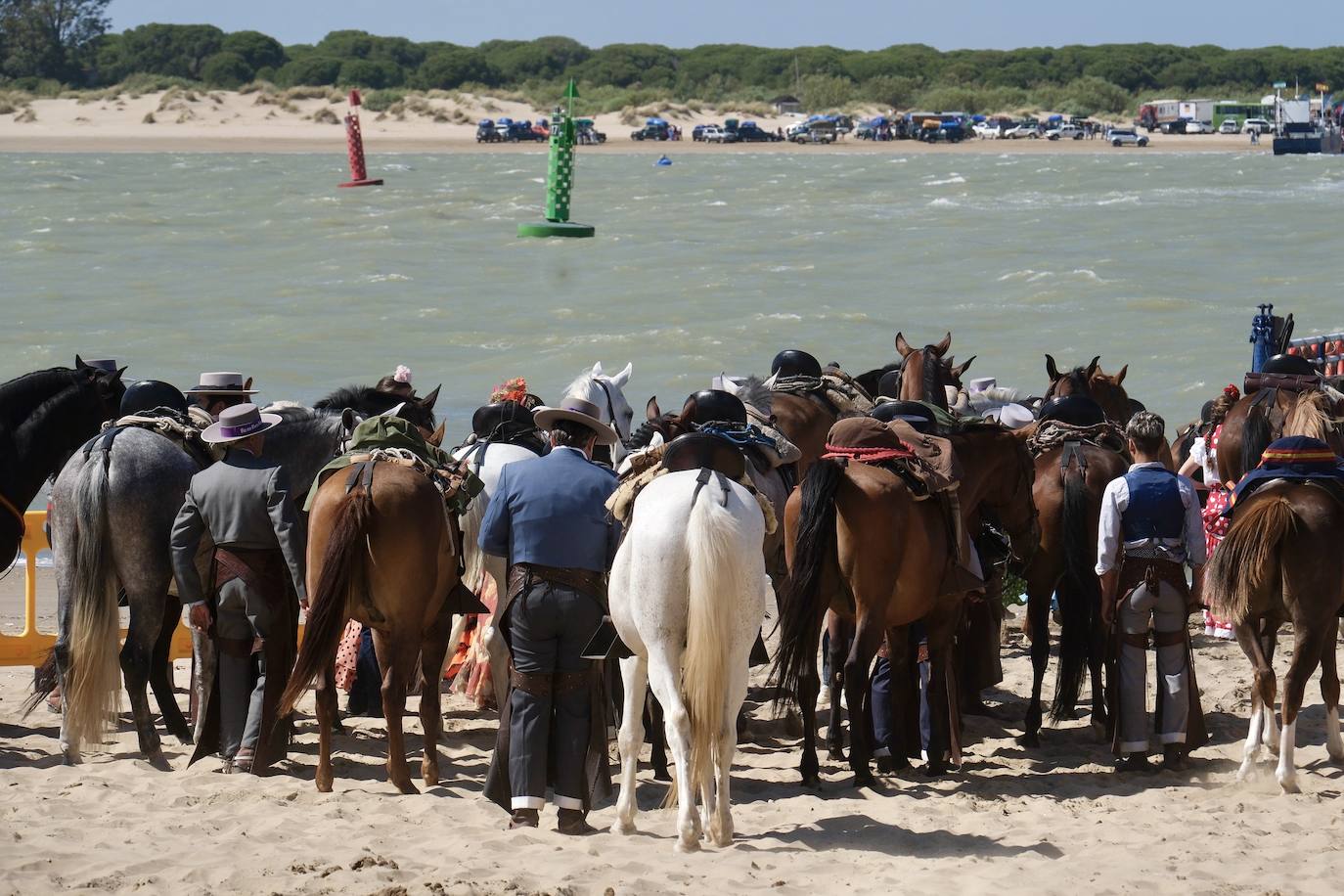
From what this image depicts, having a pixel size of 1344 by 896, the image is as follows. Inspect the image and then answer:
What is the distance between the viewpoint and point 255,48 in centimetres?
12000

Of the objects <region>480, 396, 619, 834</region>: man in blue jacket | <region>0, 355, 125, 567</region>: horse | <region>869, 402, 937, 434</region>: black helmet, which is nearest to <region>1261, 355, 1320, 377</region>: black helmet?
<region>869, 402, 937, 434</region>: black helmet

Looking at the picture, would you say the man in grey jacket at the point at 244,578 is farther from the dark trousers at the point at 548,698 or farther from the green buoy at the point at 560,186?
the green buoy at the point at 560,186

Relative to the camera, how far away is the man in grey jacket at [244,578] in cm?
742

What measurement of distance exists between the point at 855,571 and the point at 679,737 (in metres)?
1.43

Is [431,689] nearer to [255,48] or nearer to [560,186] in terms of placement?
[560,186]

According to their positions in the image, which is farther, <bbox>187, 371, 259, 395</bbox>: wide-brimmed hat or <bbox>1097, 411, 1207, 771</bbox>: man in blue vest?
<bbox>187, 371, 259, 395</bbox>: wide-brimmed hat

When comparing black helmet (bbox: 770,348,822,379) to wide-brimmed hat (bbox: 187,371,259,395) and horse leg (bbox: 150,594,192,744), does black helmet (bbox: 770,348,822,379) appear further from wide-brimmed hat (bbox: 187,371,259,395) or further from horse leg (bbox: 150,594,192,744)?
horse leg (bbox: 150,594,192,744)

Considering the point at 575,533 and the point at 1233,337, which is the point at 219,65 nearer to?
the point at 1233,337

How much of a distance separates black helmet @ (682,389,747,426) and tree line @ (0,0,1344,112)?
362 feet

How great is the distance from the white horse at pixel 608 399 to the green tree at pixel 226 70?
108065mm

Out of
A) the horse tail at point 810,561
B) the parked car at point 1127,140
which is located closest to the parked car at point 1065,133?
the parked car at point 1127,140

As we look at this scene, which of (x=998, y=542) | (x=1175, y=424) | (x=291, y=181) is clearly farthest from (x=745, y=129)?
(x=998, y=542)

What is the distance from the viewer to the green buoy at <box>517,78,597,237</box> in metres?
41.4

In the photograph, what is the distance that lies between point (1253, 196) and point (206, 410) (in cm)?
5760
